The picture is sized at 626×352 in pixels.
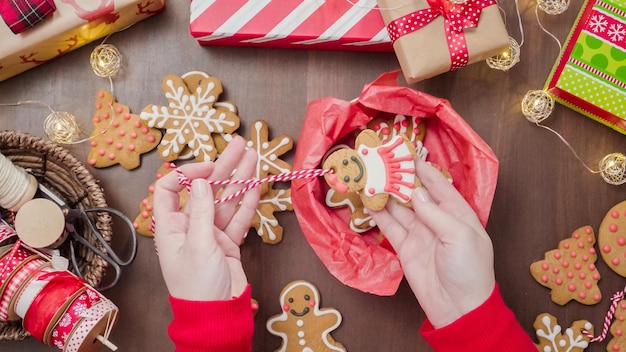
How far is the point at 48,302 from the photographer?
3.34 feet

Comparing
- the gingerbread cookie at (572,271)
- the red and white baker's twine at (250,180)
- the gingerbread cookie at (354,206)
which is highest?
the red and white baker's twine at (250,180)

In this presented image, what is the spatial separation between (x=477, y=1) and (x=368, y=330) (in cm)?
64

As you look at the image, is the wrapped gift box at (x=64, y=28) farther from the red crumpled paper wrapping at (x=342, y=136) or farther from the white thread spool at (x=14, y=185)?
the red crumpled paper wrapping at (x=342, y=136)

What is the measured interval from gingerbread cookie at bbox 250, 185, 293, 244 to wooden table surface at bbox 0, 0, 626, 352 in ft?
0.07

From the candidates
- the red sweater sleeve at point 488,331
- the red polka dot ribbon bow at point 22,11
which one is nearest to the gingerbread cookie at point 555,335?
the red sweater sleeve at point 488,331

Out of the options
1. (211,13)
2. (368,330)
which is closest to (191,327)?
(368,330)

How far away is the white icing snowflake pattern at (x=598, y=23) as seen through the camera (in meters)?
1.12

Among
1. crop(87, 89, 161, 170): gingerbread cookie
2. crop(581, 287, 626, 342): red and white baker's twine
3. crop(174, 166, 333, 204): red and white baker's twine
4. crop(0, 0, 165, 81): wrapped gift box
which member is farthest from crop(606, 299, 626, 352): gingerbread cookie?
crop(0, 0, 165, 81): wrapped gift box

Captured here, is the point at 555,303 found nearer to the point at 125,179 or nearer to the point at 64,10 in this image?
the point at 125,179

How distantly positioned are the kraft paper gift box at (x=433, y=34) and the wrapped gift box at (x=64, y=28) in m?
0.46

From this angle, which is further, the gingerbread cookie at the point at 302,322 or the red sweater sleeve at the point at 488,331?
the gingerbread cookie at the point at 302,322

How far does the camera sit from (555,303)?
46.4 inches

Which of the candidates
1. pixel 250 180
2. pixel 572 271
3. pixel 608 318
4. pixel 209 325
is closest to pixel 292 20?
pixel 250 180

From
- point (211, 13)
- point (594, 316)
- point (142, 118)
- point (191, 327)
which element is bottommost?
point (594, 316)
